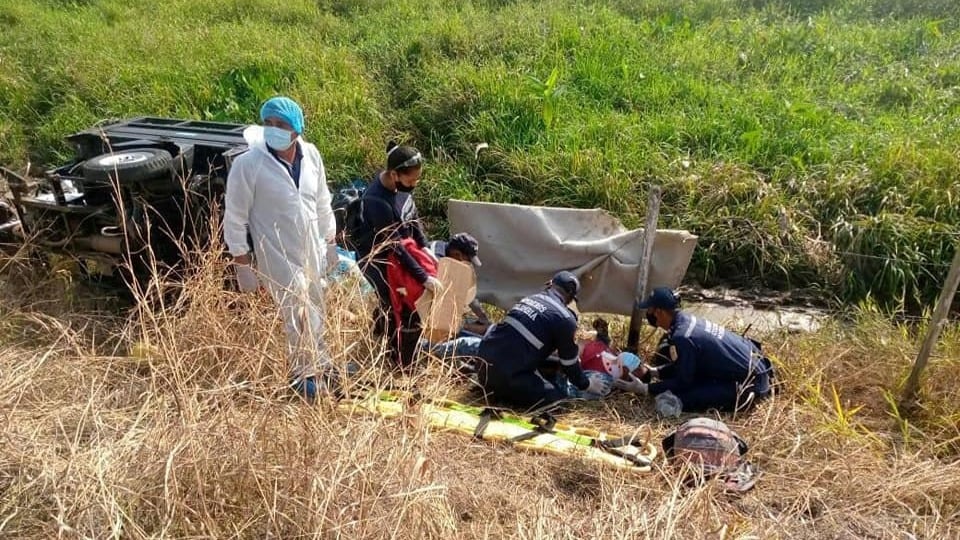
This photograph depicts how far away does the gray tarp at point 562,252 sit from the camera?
529 cm

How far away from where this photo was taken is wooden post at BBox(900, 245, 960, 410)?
13.7 ft

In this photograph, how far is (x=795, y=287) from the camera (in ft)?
21.1

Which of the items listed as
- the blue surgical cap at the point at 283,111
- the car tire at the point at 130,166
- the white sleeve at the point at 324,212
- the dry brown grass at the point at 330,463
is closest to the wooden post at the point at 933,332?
the dry brown grass at the point at 330,463

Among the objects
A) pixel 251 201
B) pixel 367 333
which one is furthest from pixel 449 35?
pixel 367 333

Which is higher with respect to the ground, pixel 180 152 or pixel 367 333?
pixel 180 152

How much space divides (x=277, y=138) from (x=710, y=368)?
2.80m

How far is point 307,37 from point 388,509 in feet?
29.7

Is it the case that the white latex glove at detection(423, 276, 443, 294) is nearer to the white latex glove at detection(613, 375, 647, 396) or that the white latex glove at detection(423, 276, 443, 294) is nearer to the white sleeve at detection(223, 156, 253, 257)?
the white sleeve at detection(223, 156, 253, 257)

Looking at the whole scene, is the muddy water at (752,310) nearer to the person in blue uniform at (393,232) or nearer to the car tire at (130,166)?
the person in blue uniform at (393,232)

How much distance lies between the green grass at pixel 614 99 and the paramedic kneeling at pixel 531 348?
246 cm

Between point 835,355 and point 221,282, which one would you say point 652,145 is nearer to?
point 835,355

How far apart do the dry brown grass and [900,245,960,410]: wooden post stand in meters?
0.10

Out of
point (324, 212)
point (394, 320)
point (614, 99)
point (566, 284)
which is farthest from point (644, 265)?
point (614, 99)

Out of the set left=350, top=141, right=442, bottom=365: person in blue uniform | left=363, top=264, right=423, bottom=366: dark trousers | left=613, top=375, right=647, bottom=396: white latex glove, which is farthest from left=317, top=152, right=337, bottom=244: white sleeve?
left=613, top=375, right=647, bottom=396: white latex glove
